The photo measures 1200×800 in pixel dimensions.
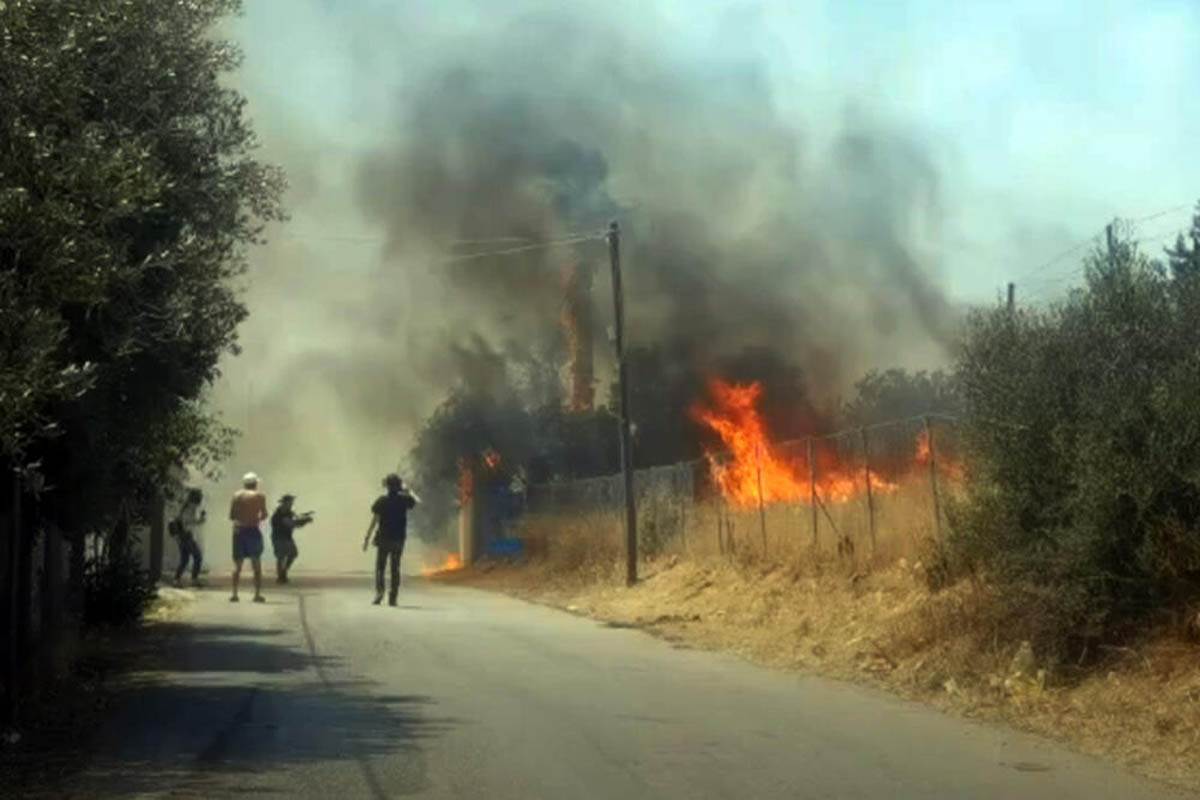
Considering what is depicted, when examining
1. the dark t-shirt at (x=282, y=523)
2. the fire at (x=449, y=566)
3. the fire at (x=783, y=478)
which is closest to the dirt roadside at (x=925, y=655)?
the fire at (x=783, y=478)

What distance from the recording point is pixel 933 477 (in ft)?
61.8

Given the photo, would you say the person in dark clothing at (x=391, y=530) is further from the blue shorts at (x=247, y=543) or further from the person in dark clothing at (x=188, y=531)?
the person in dark clothing at (x=188, y=531)

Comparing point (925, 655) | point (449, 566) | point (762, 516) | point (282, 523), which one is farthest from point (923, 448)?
point (449, 566)

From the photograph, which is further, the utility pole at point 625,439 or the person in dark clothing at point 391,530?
the utility pole at point 625,439

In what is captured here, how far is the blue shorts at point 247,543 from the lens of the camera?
84.8 ft

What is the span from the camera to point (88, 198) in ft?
33.1

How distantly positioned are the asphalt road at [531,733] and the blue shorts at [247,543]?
23.4 ft

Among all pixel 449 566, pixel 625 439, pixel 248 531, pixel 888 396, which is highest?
pixel 888 396

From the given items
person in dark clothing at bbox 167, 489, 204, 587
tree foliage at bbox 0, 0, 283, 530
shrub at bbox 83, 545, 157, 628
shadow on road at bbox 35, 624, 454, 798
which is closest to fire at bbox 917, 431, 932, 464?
shadow on road at bbox 35, 624, 454, 798

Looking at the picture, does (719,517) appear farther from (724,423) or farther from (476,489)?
(476,489)

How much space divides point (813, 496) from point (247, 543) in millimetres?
8585

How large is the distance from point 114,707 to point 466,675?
324 centimetres

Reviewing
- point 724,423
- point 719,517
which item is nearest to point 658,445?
point 724,423

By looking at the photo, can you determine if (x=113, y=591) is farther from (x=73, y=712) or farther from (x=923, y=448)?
(x=923, y=448)
